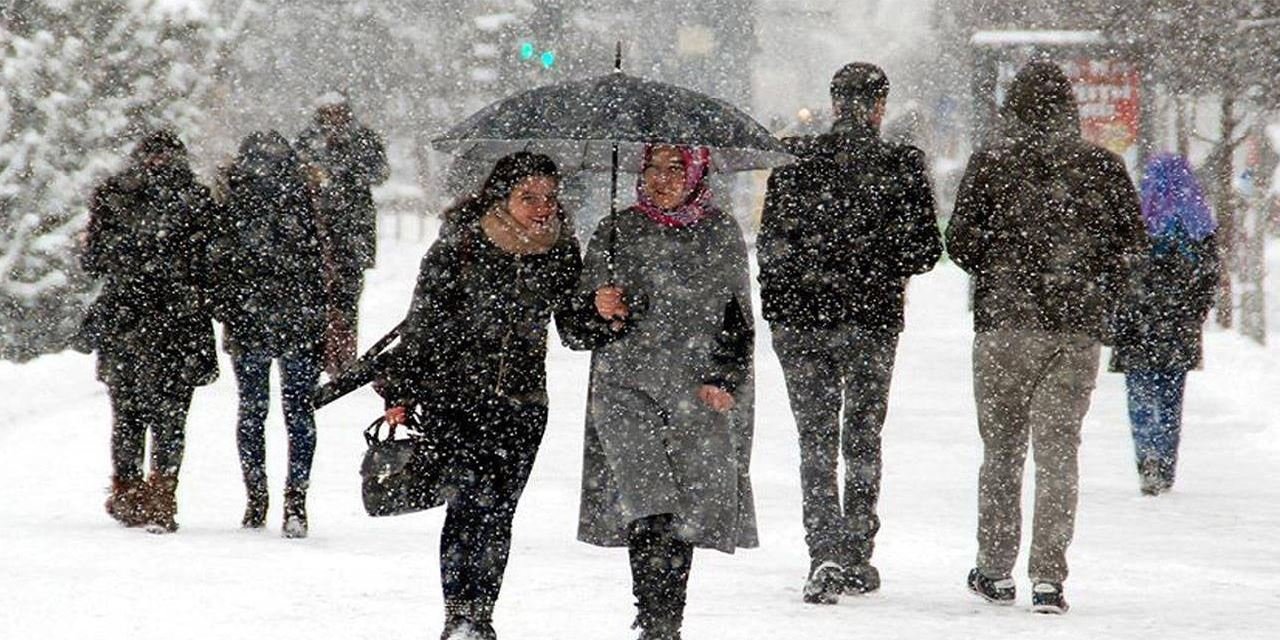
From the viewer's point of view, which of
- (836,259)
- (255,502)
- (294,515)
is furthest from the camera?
(255,502)

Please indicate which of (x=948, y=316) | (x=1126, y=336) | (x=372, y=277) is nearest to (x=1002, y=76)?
(x=948, y=316)

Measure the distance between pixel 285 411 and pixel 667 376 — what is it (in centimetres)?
392

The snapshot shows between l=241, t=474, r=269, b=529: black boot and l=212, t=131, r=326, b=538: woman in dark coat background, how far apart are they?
73 millimetres

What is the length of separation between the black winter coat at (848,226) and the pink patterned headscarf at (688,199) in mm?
1331

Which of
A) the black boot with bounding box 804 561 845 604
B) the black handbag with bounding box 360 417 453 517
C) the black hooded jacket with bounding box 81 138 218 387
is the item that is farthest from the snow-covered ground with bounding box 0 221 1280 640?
the black hooded jacket with bounding box 81 138 218 387

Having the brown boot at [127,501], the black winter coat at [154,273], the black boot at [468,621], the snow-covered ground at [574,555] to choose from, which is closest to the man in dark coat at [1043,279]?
the snow-covered ground at [574,555]

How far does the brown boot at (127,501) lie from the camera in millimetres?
10875

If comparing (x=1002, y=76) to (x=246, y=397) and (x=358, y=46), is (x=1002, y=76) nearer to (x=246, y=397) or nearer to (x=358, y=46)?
(x=246, y=397)

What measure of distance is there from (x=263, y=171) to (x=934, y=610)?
3.95 meters

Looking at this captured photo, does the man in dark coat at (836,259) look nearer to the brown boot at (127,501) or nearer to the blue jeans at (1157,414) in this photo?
the brown boot at (127,501)

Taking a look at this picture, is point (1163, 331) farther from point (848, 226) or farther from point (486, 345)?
point (486, 345)

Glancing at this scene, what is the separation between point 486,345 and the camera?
286 inches

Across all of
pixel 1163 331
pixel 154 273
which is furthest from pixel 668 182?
pixel 1163 331

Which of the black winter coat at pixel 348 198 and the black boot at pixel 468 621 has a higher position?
the black winter coat at pixel 348 198
